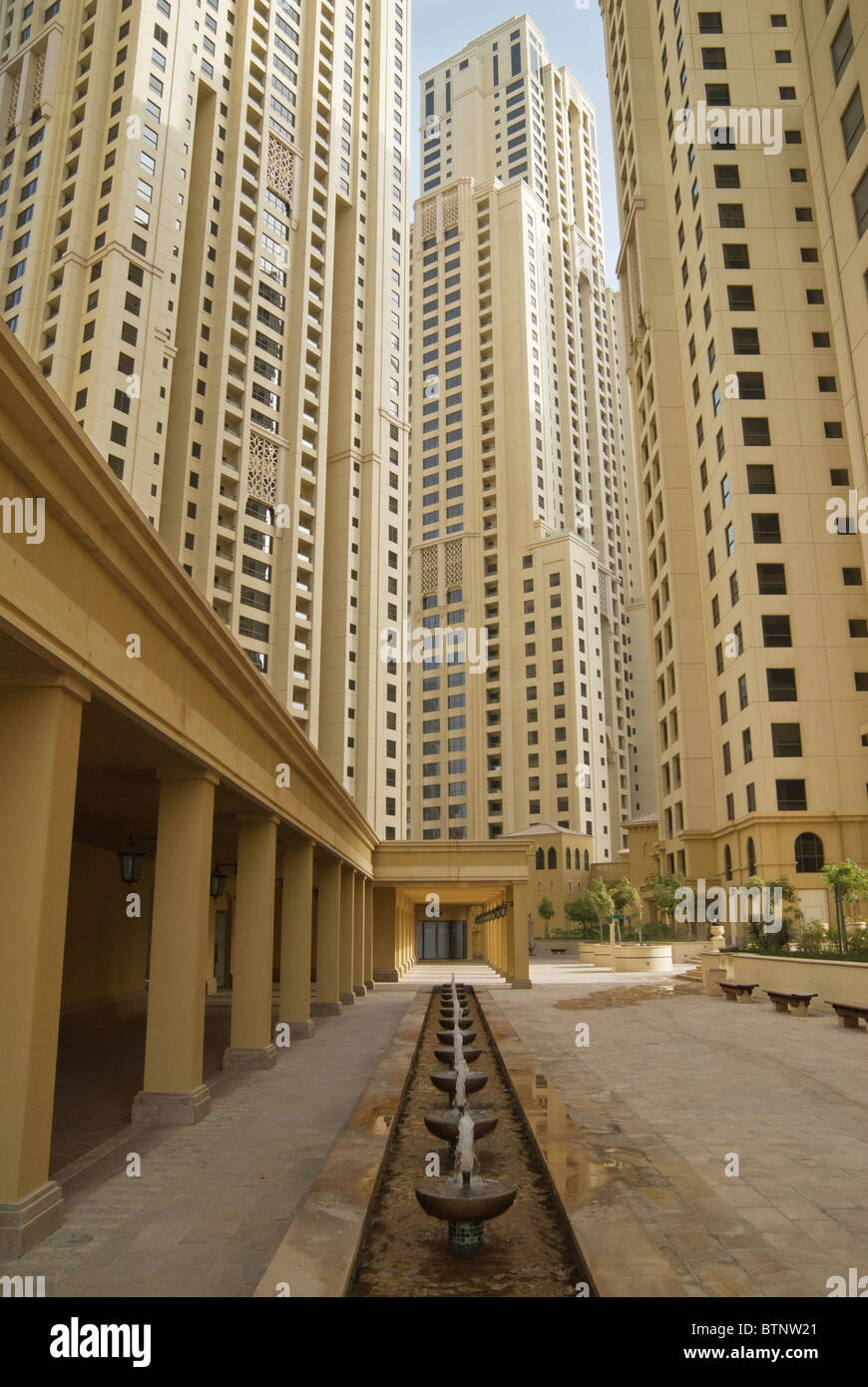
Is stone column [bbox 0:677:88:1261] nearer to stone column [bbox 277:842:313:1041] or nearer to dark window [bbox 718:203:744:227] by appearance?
stone column [bbox 277:842:313:1041]

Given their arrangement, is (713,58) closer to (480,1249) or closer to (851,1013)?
(851,1013)

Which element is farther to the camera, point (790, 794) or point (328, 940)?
point (790, 794)

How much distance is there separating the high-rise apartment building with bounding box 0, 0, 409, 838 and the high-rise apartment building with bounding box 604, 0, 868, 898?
20540 mm

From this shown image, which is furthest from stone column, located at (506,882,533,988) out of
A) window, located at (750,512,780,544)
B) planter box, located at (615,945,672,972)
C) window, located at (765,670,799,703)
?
window, located at (750,512,780,544)

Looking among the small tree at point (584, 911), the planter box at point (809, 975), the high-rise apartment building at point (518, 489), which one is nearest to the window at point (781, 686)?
Answer: the planter box at point (809, 975)

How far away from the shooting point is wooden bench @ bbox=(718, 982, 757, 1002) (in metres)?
25.6

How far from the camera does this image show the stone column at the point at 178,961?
34.3 feet

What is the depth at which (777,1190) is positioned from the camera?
25.1 feet

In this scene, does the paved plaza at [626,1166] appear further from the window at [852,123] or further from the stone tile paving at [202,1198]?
the window at [852,123]

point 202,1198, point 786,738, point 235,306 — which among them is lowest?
point 202,1198

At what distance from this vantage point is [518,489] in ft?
334

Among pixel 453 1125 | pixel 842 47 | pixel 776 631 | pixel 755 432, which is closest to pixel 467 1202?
pixel 453 1125

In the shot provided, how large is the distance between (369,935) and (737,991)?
1372 cm

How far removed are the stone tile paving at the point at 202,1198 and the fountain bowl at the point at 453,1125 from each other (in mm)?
1183
